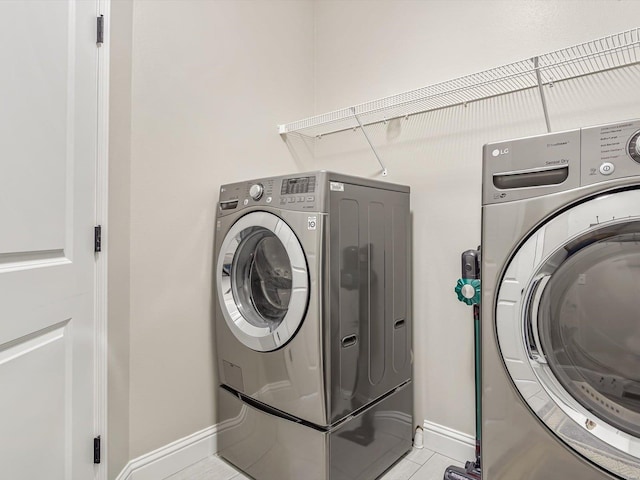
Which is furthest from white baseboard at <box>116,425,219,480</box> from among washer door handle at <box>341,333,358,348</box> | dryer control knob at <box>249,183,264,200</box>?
dryer control knob at <box>249,183,264,200</box>

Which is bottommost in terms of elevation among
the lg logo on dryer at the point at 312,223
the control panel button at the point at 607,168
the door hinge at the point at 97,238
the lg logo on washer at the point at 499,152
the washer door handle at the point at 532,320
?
the washer door handle at the point at 532,320

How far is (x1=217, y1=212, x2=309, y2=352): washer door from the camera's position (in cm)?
150

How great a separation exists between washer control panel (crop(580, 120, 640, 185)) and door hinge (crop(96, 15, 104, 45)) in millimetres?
1649

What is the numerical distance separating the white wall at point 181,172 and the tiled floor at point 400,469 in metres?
0.17

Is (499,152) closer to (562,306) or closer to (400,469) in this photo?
(562,306)

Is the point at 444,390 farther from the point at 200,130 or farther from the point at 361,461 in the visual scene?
the point at 200,130

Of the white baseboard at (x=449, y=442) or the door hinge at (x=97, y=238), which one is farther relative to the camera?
the white baseboard at (x=449, y=442)

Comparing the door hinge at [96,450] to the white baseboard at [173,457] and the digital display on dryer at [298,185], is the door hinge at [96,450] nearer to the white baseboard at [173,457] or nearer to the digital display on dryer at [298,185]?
the white baseboard at [173,457]

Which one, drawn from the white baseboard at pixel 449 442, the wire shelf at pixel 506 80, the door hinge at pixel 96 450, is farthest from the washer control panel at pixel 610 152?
the door hinge at pixel 96 450

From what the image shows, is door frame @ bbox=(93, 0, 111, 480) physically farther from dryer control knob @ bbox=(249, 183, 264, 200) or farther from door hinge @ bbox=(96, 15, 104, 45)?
dryer control knob @ bbox=(249, 183, 264, 200)

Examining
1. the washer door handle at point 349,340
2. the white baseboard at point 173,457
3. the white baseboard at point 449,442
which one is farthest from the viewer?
the white baseboard at point 449,442

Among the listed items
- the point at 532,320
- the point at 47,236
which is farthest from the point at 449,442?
the point at 47,236

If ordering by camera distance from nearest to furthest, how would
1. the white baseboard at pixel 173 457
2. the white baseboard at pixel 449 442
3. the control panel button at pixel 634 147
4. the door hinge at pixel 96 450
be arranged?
the control panel button at pixel 634 147, the door hinge at pixel 96 450, the white baseboard at pixel 173 457, the white baseboard at pixel 449 442

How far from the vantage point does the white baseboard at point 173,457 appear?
1611 millimetres
